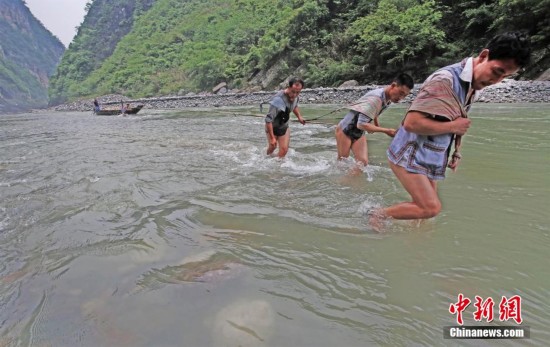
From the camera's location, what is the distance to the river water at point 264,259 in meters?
2.22

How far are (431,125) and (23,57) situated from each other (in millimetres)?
199997

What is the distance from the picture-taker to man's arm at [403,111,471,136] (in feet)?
8.65

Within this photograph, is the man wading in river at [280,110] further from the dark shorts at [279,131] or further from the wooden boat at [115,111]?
the wooden boat at [115,111]

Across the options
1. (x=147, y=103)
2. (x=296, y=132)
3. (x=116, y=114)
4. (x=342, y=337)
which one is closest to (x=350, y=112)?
(x=342, y=337)

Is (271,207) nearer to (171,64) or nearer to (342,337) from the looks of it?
(342,337)

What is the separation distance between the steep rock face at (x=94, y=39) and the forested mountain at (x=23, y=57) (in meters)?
24.0

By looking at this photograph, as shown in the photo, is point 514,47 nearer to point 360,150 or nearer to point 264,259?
point 264,259

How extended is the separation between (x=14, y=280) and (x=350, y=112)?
179 inches

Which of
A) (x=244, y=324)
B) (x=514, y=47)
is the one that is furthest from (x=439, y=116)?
(x=244, y=324)

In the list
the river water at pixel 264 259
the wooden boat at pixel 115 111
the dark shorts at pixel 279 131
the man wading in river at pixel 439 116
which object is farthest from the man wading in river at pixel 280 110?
the wooden boat at pixel 115 111

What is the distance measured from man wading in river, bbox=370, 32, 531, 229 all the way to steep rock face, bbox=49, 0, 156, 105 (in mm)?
104666

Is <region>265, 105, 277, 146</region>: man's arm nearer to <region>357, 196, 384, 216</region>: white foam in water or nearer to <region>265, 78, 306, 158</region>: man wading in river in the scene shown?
<region>265, 78, 306, 158</region>: man wading in river

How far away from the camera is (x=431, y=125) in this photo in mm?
2689

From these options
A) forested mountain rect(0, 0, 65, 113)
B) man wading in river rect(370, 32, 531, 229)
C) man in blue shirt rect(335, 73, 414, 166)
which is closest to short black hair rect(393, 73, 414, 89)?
man in blue shirt rect(335, 73, 414, 166)
